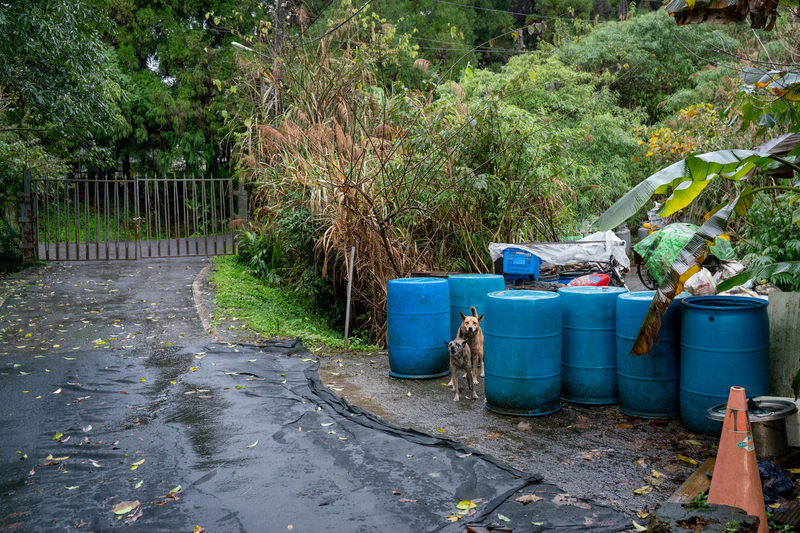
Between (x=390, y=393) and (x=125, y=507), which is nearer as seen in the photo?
(x=125, y=507)

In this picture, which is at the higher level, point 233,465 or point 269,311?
point 269,311

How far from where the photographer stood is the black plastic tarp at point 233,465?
12.0 feet

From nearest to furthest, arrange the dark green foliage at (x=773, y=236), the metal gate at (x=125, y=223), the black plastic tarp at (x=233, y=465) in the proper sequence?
the black plastic tarp at (x=233, y=465) → the dark green foliage at (x=773, y=236) → the metal gate at (x=125, y=223)

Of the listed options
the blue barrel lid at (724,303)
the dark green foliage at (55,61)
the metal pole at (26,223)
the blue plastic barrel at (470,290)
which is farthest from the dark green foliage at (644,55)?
the blue barrel lid at (724,303)

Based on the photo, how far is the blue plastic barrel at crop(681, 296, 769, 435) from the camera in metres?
4.79

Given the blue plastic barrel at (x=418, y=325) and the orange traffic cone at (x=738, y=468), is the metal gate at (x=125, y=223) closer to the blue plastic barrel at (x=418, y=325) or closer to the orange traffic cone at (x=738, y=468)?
the blue plastic barrel at (x=418, y=325)

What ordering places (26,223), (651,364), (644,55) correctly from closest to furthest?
(651,364), (26,223), (644,55)

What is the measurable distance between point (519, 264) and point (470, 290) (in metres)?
1.84

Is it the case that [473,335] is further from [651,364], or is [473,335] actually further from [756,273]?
[756,273]

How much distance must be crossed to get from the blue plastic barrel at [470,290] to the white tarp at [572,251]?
1.79m

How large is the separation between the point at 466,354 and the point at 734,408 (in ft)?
9.43

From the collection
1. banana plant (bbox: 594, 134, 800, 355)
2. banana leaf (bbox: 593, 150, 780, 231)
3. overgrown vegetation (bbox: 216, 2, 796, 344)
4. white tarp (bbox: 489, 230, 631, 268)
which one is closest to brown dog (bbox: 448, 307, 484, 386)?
banana plant (bbox: 594, 134, 800, 355)

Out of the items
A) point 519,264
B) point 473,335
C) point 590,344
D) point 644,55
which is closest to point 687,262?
point 590,344

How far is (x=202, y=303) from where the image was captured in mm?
10617
